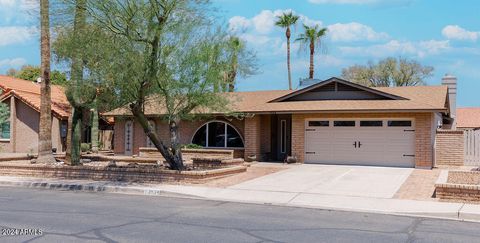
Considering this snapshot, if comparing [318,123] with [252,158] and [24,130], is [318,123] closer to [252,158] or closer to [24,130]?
[252,158]

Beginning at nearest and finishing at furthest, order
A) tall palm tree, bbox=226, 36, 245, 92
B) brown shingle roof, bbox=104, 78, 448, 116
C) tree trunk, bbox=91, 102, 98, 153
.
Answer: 1. tall palm tree, bbox=226, 36, 245, 92
2. brown shingle roof, bbox=104, 78, 448, 116
3. tree trunk, bbox=91, 102, 98, 153

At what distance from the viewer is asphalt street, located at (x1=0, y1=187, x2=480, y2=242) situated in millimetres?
8227

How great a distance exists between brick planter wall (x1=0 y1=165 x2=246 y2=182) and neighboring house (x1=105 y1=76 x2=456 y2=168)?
9.21 ft

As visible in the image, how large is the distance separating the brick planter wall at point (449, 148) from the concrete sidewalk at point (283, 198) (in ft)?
33.6

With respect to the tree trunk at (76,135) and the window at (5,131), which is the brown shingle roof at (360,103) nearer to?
the tree trunk at (76,135)

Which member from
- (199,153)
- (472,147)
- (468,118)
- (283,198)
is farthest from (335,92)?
(468,118)

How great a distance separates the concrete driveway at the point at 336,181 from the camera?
1445 cm

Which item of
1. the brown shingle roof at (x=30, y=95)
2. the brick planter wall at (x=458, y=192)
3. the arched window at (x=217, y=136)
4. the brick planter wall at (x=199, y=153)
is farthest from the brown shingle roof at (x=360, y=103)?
the brick planter wall at (x=458, y=192)

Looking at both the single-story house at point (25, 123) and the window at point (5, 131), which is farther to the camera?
the window at point (5, 131)

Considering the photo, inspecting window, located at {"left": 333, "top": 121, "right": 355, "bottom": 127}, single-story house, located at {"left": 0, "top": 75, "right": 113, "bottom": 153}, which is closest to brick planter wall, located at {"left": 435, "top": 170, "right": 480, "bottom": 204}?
window, located at {"left": 333, "top": 121, "right": 355, "bottom": 127}

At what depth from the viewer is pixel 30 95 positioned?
31297mm

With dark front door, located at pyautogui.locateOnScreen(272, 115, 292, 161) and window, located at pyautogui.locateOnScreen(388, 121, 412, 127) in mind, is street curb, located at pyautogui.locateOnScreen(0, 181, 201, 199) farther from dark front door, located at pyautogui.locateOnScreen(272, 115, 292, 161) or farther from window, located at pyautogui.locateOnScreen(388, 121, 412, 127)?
dark front door, located at pyautogui.locateOnScreen(272, 115, 292, 161)

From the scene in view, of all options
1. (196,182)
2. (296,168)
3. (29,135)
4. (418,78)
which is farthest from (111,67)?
(418,78)

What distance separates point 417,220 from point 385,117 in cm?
1161
